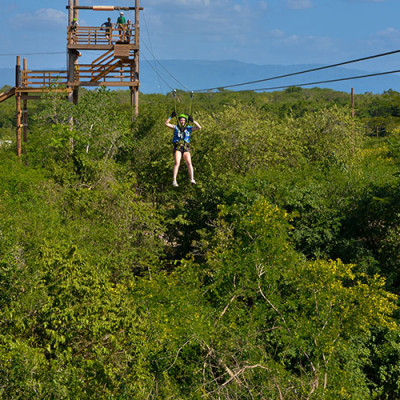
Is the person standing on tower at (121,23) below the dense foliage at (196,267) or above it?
above

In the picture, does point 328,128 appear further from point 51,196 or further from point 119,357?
point 119,357

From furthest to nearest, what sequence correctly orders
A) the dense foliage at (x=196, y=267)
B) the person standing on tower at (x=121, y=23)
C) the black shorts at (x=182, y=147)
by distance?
the person standing on tower at (x=121, y=23) < the black shorts at (x=182, y=147) < the dense foliage at (x=196, y=267)

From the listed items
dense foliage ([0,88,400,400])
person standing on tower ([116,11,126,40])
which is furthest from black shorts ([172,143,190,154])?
person standing on tower ([116,11,126,40])

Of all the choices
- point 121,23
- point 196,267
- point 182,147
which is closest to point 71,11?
point 121,23

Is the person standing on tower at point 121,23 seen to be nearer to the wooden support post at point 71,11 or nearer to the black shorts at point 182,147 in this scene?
the wooden support post at point 71,11

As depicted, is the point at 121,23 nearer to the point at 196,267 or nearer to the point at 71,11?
the point at 71,11

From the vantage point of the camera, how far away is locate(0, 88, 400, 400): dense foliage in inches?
495

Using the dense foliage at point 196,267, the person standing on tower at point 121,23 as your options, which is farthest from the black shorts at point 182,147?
the person standing on tower at point 121,23

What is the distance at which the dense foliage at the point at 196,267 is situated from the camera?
41.3 feet

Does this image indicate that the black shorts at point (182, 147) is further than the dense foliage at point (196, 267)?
Yes

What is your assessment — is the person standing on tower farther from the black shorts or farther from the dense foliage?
the black shorts

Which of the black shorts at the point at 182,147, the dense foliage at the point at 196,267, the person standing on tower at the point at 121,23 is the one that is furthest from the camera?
the person standing on tower at the point at 121,23

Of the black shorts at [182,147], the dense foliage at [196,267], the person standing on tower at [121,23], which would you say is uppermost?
the person standing on tower at [121,23]

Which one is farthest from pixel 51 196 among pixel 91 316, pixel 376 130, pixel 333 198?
pixel 376 130
